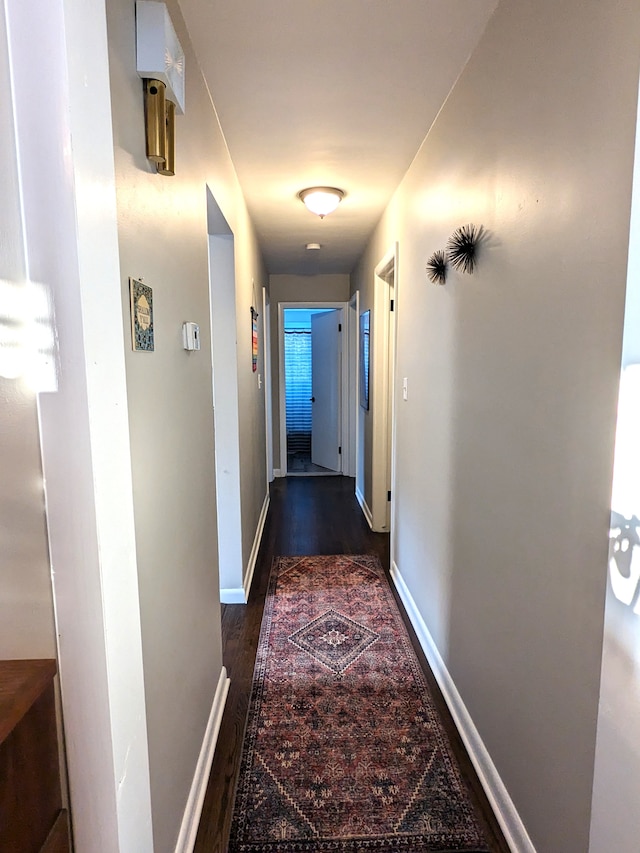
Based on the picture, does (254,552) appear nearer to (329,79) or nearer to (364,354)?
(364,354)

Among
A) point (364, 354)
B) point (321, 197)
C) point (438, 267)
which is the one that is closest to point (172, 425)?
point (438, 267)

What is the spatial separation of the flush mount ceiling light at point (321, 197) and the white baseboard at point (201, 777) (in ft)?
7.89

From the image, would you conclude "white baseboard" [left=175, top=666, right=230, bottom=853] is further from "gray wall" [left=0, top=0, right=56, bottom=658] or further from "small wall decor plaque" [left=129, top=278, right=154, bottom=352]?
"small wall decor plaque" [left=129, top=278, right=154, bottom=352]

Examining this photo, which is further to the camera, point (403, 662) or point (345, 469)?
point (345, 469)

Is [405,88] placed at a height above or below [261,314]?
above

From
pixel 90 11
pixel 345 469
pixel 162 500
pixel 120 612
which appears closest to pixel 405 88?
pixel 90 11

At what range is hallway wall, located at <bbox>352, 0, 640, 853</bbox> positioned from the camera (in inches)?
36.4

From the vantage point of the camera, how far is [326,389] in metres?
5.75

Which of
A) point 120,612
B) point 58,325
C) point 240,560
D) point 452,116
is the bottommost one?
point 240,560

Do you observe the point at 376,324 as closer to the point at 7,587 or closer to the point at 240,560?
the point at 240,560

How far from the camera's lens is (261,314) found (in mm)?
4219

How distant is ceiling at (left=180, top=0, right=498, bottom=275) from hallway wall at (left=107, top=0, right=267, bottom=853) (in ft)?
0.42

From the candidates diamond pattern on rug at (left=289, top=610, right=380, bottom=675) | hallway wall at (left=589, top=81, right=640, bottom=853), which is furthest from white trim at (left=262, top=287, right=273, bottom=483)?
hallway wall at (left=589, top=81, right=640, bottom=853)

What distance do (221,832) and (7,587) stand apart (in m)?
1.15
